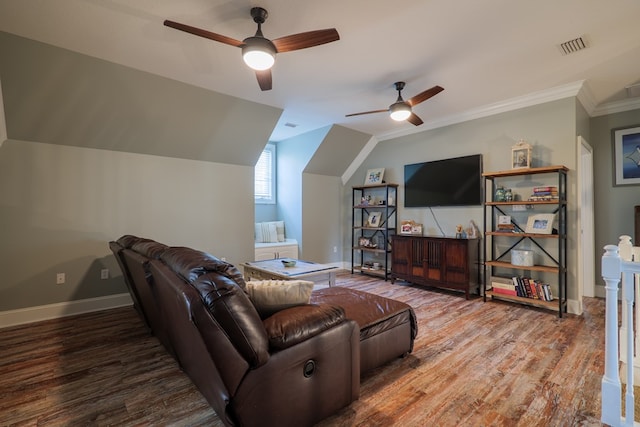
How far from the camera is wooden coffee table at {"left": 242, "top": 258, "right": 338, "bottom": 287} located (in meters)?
3.33

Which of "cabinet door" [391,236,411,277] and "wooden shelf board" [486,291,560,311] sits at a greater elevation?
"cabinet door" [391,236,411,277]

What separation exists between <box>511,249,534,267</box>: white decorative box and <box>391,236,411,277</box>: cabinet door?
4.78 ft

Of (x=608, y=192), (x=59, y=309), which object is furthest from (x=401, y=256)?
(x=59, y=309)

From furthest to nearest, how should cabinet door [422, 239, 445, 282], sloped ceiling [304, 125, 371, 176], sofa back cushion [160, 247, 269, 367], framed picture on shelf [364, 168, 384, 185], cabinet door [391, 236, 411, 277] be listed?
framed picture on shelf [364, 168, 384, 185]
sloped ceiling [304, 125, 371, 176]
cabinet door [391, 236, 411, 277]
cabinet door [422, 239, 445, 282]
sofa back cushion [160, 247, 269, 367]

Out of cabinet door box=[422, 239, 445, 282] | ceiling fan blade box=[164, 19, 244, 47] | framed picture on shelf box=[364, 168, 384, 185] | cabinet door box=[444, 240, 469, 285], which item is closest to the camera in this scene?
ceiling fan blade box=[164, 19, 244, 47]

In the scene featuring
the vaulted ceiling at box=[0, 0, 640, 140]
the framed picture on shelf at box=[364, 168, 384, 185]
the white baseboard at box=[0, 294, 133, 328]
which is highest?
the vaulted ceiling at box=[0, 0, 640, 140]

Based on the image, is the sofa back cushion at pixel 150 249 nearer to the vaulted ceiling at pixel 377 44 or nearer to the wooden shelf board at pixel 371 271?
the vaulted ceiling at pixel 377 44

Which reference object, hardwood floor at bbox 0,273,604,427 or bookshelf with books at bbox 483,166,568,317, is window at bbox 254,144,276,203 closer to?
hardwood floor at bbox 0,273,604,427

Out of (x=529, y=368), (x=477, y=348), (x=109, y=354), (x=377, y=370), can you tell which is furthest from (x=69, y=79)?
(x=529, y=368)

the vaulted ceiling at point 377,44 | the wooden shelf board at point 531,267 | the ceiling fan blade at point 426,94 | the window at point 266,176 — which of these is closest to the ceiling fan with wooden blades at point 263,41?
the vaulted ceiling at point 377,44

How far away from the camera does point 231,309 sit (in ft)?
4.18

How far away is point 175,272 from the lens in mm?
1581

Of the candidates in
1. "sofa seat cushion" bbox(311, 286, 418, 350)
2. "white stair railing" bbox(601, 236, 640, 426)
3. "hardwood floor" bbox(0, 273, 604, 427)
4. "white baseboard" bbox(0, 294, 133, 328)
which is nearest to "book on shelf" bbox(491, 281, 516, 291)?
"hardwood floor" bbox(0, 273, 604, 427)

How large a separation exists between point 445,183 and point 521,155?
111 centimetres
